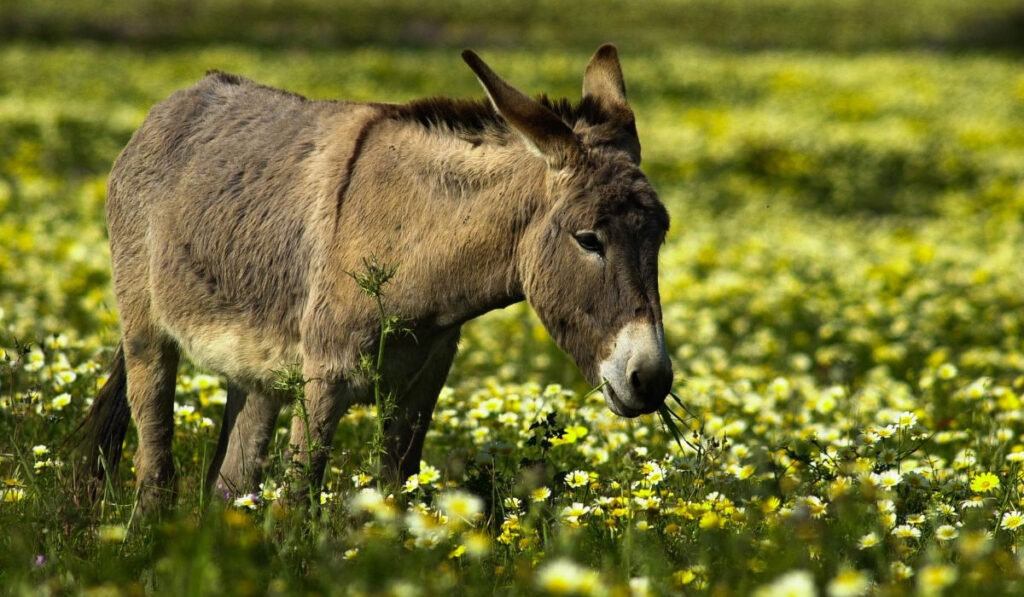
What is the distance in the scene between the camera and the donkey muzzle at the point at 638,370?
3.21m

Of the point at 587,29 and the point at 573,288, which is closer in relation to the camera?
the point at 573,288

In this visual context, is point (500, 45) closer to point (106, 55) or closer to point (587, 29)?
point (587, 29)

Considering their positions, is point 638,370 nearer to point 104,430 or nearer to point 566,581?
point 566,581

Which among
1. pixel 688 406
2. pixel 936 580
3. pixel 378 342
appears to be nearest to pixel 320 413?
pixel 378 342

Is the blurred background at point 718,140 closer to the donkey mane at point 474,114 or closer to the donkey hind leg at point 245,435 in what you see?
the donkey hind leg at point 245,435

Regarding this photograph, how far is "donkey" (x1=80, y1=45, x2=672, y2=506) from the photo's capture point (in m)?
3.42

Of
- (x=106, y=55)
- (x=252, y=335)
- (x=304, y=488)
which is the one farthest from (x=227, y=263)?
(x=106, y=55)

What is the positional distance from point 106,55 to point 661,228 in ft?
76.0

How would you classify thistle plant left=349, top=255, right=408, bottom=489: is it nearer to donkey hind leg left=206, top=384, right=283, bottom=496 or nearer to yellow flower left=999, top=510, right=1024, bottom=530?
donkey hind leg left=206, top=384, right=283, bottom=496

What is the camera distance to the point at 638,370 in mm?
3219

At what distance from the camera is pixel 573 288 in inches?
135

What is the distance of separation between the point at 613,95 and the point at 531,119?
529 mm

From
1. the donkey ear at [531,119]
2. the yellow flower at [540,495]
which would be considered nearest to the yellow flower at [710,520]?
the yellow flower at [540,495]

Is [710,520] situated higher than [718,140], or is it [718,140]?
[710,520]
